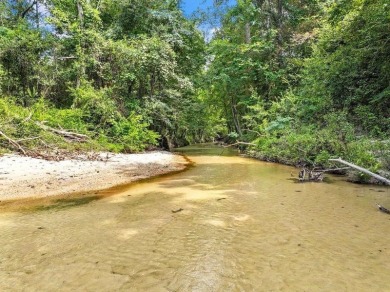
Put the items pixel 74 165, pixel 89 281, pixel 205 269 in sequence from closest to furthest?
pixel 89 281, pixel 205 269, pixel 74 165

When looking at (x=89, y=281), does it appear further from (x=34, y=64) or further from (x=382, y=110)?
(x=34, y=64)

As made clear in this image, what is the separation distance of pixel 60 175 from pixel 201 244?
5294mm

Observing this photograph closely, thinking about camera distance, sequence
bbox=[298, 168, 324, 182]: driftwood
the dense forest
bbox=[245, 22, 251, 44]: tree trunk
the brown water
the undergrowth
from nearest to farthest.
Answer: the brown water
bbox=[298, 168, 324, 182]: driftwood
the undergrowth
the dense forest
bbox=[245, 22, 251, 44]: tree trunk

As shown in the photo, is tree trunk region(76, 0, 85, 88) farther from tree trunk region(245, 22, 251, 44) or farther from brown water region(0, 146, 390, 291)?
brown water region(0, 146, 390, 291)

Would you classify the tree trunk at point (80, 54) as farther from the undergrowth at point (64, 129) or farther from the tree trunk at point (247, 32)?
the tree trunk at point (247, 32)

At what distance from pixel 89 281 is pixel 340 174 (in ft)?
28.4

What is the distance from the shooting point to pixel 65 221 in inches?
175

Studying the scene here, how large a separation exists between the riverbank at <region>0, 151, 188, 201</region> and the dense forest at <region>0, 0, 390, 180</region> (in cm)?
142

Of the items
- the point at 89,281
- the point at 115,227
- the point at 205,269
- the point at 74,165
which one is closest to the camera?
Answer: the point at 89,281

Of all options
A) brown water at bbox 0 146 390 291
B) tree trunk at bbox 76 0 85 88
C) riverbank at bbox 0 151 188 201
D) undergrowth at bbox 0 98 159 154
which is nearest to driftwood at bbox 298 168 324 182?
brown water at bbox 0 146 390 291

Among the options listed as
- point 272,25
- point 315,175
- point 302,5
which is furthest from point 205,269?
point 302,5

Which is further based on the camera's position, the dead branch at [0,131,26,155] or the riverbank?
the dead branch at [0,131,26,155]

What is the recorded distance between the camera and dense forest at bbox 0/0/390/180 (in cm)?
1015

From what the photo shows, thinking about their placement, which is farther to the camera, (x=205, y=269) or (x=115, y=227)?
(x=115, y=227)
